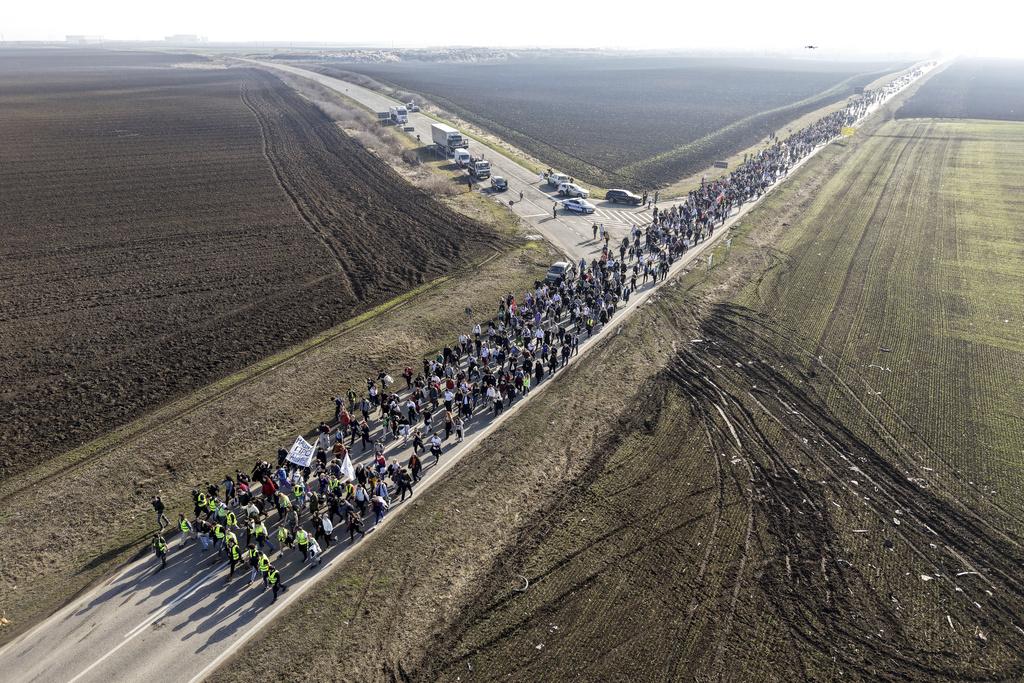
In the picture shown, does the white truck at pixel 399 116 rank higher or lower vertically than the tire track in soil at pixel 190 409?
higher

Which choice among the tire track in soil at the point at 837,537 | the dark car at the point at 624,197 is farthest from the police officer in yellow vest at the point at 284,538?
the dark car at the point at 624,197

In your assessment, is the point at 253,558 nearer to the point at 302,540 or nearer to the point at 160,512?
the point at 302,540

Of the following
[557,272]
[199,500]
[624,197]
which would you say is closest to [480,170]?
[624,197]

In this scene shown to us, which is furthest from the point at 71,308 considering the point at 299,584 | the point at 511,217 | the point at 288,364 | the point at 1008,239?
the point at 1008,239

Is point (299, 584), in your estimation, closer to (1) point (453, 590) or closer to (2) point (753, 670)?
(1) point (453, 590)

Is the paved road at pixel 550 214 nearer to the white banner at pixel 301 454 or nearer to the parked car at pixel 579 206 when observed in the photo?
the parked car at pixel 579 206

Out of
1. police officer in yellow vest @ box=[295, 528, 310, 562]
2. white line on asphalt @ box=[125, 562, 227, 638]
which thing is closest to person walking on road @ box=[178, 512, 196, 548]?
white line on asphalt @ box=[125, 562, 227, 638]
